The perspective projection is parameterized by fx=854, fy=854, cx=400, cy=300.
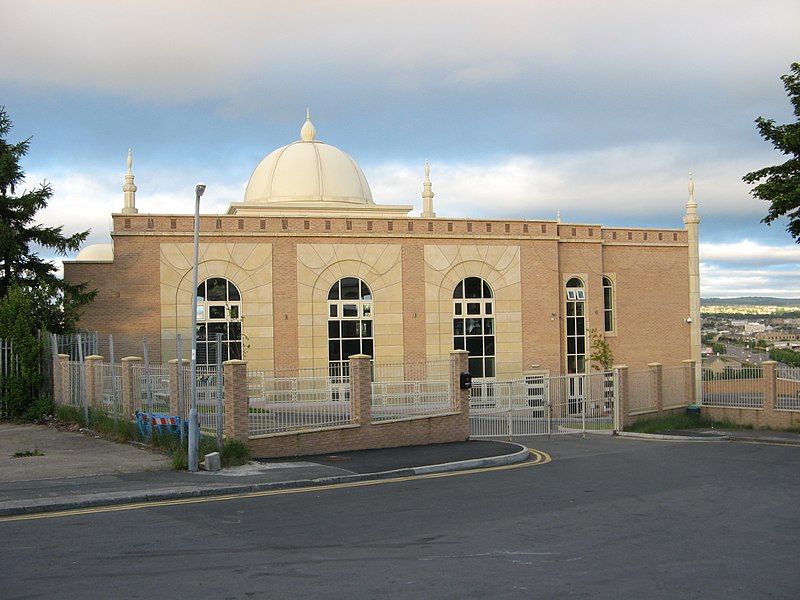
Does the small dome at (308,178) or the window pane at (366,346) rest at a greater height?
the small dome at (308,178)

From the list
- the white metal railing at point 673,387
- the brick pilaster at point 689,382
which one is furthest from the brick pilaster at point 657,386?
the brick pilaster at point 689,382

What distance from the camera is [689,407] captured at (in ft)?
105

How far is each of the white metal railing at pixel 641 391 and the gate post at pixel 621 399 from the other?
55cm


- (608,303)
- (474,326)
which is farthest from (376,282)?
(608,303)

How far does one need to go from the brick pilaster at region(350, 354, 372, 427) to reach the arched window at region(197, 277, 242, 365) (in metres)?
18.0

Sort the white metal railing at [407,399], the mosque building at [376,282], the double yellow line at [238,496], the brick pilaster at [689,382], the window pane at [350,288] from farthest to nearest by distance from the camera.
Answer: the window pane at [350,288], the mosque building at [376,282], the brick pilaster at [689,382], the white metal railing at [407,399], the double yellow line at [238,496]

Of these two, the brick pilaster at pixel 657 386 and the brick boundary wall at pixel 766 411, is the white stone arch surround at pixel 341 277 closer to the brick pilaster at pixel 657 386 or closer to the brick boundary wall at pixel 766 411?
the brick pilaster at pixel 657 386

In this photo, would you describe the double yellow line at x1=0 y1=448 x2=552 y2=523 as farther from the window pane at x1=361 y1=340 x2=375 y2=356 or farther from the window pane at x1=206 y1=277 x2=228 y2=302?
the window pane at x1=206 y1=277 x2=228 y2=302

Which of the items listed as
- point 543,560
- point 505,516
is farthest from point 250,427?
point 543,560

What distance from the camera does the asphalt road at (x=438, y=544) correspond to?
26.4ft

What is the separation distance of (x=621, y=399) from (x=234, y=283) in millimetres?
17841

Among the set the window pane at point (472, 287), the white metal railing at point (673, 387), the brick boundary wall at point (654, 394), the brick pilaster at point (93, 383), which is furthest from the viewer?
the window pane at point (472, 287)

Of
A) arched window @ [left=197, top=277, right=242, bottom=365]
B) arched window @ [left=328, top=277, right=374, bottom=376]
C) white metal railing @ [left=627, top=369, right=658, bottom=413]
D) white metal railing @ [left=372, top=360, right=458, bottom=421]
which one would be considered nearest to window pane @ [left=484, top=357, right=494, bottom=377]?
arched window @ [left=328, top=277, right=374, bottom=376]

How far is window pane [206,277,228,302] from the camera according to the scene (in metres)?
37.4
